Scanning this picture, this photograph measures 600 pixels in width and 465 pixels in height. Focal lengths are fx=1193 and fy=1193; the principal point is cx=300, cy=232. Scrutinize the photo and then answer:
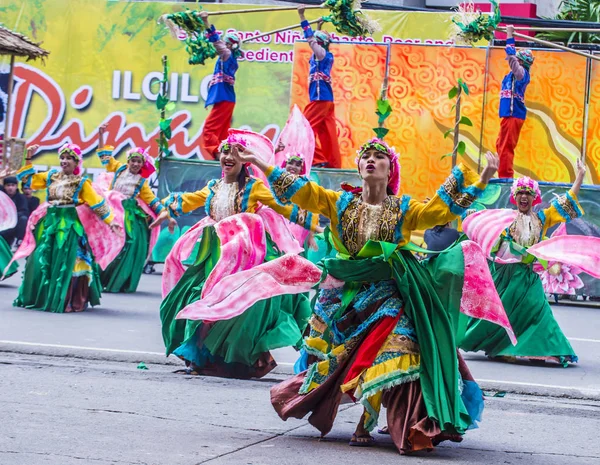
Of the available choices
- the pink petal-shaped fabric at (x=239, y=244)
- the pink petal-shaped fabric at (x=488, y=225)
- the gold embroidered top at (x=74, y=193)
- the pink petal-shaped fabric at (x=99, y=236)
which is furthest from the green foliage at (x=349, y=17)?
the pink petal-shaped fabric at (x=239, y=244)

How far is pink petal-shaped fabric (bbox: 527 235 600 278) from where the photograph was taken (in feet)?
25.6

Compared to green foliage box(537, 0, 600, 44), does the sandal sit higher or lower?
lower

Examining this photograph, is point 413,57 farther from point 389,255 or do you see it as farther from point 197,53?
point 389,255

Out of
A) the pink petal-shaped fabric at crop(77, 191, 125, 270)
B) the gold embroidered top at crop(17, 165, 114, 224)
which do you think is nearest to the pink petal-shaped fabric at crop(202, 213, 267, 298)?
the gold embroidered top at crop(17, 165, 114, 224)

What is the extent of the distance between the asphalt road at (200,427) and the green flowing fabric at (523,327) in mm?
1761

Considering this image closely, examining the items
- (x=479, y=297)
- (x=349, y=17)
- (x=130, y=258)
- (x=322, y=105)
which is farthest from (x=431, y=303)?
(x=322, y=105)

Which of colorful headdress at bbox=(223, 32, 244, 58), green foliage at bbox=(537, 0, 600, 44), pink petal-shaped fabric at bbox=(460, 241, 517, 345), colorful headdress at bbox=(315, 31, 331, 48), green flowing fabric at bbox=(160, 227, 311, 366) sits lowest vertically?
green flowing fabric at bbox=(160, 227, 311, 366)

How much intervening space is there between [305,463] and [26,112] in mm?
16488

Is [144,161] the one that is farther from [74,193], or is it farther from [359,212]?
[359,212]

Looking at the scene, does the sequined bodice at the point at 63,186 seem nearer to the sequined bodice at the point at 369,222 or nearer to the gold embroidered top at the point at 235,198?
the gold embroidered top at the point at 235,198

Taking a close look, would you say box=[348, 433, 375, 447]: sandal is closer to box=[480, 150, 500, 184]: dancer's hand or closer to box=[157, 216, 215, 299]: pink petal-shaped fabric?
box=[480, 150, 500, 184]: dancer's hand

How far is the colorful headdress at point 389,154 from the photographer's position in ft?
21.1

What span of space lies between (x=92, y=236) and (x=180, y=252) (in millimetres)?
3890

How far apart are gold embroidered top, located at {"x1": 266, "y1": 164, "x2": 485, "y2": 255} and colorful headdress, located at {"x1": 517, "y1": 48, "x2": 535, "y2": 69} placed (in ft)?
31.1
